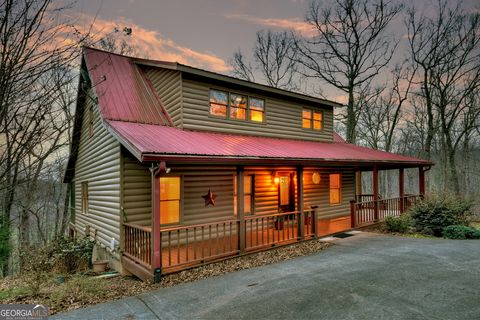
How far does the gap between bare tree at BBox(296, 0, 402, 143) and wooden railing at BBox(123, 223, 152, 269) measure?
18.7 m

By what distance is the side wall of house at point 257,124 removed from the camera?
9.59m

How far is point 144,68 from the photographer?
1167 centimetres

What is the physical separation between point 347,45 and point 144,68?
16593 millimetres

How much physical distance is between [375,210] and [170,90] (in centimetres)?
1016

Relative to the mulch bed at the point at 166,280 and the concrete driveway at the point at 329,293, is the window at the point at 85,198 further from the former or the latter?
the concrete driveway at the point at 329,293

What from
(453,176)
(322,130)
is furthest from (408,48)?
(322,130)

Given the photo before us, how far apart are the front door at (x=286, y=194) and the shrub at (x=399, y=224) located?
394 cm

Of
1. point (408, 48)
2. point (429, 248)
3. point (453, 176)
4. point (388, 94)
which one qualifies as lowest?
point (429, 248)

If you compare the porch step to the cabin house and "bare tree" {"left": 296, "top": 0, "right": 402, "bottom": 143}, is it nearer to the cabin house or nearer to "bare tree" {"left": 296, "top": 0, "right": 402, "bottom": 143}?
the cabin house

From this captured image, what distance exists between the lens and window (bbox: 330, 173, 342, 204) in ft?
46.3

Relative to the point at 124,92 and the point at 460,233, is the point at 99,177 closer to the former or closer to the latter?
the point at 124,92

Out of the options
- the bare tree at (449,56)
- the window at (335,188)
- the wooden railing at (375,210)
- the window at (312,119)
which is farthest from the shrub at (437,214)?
the bare tree at (449,56)

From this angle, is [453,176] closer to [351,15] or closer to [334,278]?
[351,15]

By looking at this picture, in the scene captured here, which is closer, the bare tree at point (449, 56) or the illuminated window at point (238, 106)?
the illuminated window at point (238, 106)
